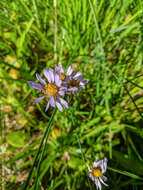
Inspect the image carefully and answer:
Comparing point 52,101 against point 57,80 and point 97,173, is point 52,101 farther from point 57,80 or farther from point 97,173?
point 97,173

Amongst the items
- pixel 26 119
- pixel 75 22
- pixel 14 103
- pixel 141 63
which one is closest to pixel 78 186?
pixel 26 119

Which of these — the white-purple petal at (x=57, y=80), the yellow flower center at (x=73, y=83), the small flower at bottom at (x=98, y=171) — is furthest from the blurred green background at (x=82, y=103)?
the white-purple petal at (x=57, y=80)

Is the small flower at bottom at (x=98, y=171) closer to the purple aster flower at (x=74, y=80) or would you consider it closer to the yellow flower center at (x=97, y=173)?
the yellow flower center at (x=97, y=173)

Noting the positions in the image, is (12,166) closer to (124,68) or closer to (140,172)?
(140,172)

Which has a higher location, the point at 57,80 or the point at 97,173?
the point at 57,80

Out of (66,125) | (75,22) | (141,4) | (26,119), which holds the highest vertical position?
(75,22)

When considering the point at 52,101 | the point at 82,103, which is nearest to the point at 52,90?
the point at 52,101

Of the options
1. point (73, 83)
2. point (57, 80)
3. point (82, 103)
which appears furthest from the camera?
point (82, 103)

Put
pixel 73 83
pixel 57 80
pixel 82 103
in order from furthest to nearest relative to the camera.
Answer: pixel 82 103 → pixel 73 83 → pixel 57 80
